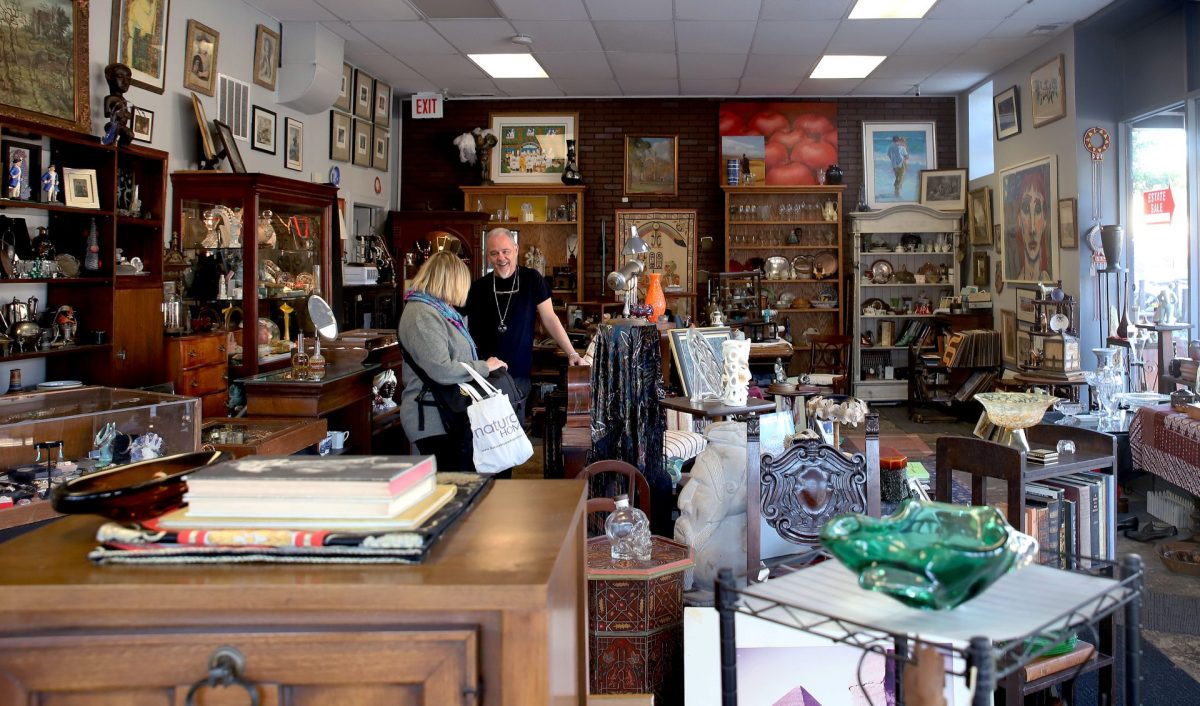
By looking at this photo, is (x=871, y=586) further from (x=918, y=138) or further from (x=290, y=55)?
(x=918, y=138)

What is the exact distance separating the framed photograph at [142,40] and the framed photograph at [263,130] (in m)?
1.23

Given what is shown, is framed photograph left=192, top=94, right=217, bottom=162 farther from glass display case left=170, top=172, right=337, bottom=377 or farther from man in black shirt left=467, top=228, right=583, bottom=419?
man in black shirt left=467, top=228, right=583, bottom=419

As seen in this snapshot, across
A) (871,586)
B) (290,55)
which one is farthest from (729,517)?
(290,55)

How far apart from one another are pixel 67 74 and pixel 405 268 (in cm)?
512

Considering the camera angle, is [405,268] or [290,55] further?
[405,268]

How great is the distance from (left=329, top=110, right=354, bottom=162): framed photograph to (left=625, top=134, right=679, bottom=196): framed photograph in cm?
337

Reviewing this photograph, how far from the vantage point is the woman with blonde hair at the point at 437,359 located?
422 cm

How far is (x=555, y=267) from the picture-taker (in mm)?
11148

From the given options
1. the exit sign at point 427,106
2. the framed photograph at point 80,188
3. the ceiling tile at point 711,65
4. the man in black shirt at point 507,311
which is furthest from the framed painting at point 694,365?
the exit sign at point 427,106

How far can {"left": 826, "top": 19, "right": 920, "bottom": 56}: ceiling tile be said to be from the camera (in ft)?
26.0

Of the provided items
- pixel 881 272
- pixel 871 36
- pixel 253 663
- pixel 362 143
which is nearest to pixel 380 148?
pixel 362 143

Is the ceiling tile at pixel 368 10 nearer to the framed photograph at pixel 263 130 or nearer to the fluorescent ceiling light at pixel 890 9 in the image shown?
the framed photograph at pixel 263 130

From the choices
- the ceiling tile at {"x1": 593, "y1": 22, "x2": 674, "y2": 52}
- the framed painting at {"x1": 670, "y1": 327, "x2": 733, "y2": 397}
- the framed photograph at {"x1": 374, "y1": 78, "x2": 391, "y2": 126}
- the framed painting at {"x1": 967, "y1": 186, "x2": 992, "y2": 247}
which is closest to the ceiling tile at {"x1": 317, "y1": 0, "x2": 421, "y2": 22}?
the ceiling tile at {"x1": 593, "y1": 22, "x2": 674, "y2": 52}

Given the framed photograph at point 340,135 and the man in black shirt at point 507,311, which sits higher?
the framed photograph at point 340,135
